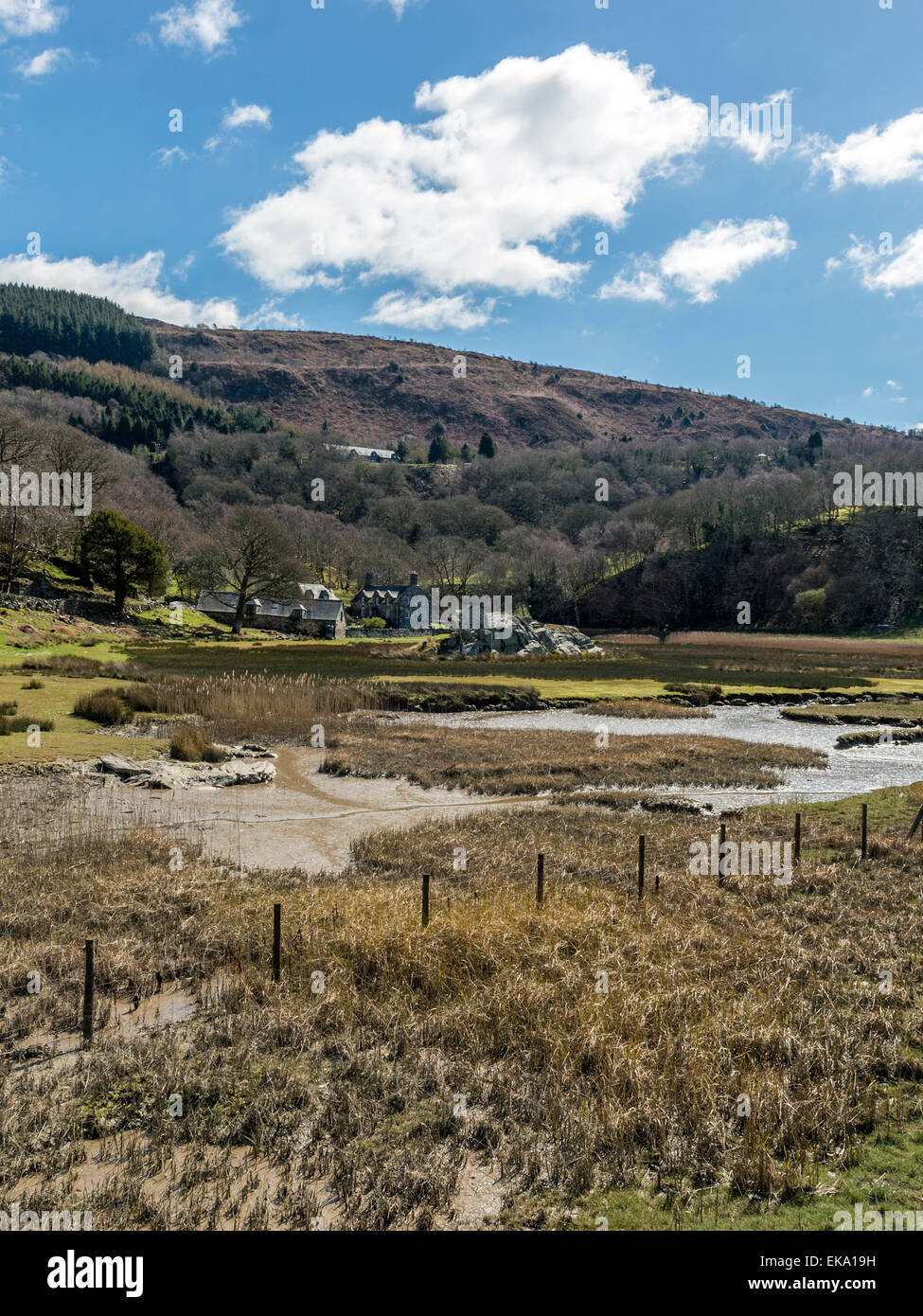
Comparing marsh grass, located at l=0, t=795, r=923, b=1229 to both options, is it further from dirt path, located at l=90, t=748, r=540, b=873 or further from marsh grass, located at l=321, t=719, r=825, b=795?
marsh grass, located at l=321, t=719, r=825, b=795

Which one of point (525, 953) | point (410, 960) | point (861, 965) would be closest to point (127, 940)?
point (410, 960)

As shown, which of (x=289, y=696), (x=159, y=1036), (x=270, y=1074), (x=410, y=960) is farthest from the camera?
(x=289, y=696)

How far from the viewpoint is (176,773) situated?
87.4 feet

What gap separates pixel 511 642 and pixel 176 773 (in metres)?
63.6

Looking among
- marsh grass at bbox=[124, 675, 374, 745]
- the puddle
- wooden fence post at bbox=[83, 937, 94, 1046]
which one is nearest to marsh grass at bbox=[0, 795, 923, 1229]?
the puddle

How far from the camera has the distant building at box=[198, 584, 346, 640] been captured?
353ft

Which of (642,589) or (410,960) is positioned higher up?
(642,589)

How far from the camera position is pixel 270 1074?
8.21 meters

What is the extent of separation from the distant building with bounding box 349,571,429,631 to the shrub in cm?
8011

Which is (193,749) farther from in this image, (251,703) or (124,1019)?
(124,1019)

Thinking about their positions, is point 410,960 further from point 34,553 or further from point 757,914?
point 34,553

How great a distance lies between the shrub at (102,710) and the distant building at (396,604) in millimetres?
80106

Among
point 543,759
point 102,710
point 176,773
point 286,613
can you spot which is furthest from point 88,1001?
point 286,613
